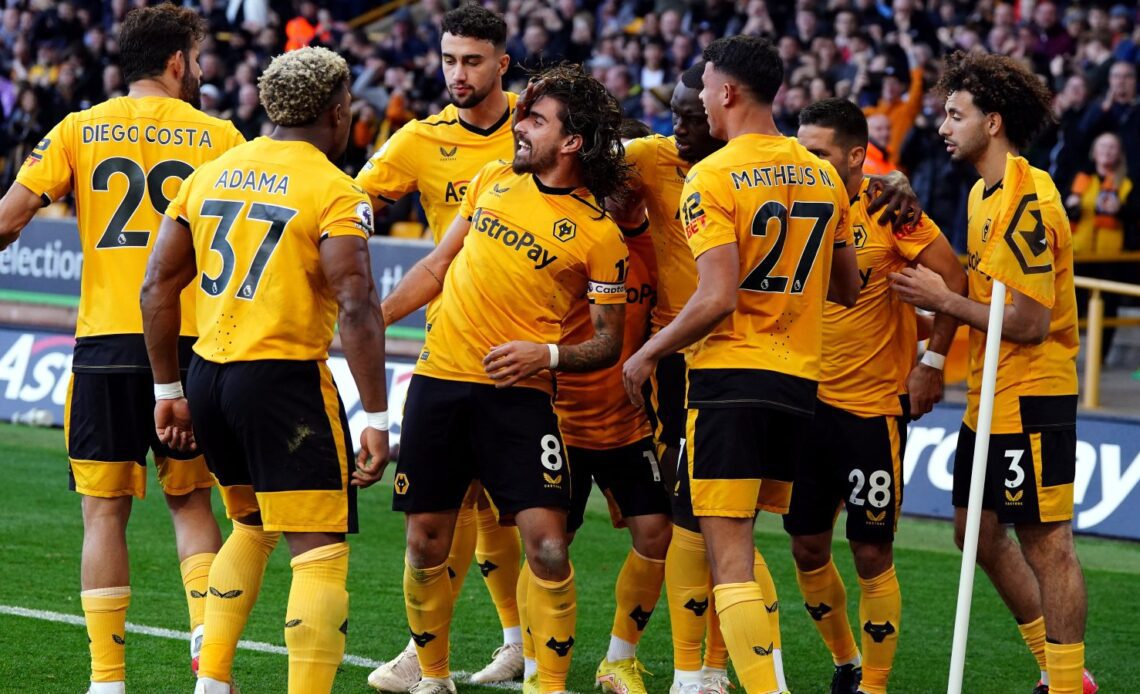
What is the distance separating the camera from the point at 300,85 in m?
4.98

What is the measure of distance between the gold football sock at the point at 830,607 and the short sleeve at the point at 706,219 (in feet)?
5.41

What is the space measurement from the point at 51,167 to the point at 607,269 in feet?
6.53

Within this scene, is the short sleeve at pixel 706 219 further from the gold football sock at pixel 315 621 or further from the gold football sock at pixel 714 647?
the gold football sock at pixel 714 647

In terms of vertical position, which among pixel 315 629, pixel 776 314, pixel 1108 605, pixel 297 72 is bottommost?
pixel 1108 605

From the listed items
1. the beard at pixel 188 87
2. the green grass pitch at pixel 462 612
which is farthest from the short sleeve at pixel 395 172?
the green grass pitch at pixel 462 612

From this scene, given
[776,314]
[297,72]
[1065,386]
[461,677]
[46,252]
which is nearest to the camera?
[297,72]

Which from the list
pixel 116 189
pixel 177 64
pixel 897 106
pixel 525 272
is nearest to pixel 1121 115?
pixel 897 106

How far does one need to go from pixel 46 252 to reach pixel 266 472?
39.8 feet

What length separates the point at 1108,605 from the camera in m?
7.97

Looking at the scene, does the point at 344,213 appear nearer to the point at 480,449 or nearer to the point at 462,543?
the point at 480,449

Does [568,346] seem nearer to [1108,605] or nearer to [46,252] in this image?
[1108,605]

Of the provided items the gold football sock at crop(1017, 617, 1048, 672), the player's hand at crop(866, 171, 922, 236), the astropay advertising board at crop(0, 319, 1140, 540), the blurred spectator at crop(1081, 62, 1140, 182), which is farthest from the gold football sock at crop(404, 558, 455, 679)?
the blurred spectator at crop(1081, 62, 1140, 182)

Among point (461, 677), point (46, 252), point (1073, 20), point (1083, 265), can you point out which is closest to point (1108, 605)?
point (461, 677)

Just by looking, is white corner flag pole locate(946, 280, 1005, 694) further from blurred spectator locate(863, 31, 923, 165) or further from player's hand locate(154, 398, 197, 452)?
blurred spectator locate(863, 31, 923, 165)
